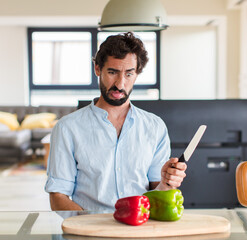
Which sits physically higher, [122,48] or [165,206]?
[122,48]

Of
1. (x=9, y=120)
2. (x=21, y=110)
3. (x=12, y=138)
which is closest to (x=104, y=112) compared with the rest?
(x=12, y=138)

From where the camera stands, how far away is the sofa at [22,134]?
23.8ft

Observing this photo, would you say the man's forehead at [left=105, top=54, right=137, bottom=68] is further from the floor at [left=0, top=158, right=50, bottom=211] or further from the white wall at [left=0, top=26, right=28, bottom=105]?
the white wall at [left=0, top=26, right=28, bottom=105]

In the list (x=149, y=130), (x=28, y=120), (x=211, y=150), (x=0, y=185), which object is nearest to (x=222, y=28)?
(x=28, y=120)

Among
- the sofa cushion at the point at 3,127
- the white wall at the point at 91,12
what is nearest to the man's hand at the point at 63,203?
the white wall at the point at 91,12

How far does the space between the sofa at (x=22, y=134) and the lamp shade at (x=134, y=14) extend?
4136 mm

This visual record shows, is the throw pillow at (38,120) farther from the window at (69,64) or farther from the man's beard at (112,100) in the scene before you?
the man's beard at (112,100)

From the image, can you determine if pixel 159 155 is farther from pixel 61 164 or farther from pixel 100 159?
pixel 61 164

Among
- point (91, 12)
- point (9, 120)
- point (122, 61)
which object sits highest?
point (91, 12)

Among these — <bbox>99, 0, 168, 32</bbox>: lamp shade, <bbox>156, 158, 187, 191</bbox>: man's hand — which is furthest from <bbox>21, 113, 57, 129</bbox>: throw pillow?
<bbox>156, 158, 187, 191</bbox>: man's hand

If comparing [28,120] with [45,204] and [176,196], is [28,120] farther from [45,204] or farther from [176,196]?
[176,196]

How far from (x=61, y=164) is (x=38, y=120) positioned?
245 inches

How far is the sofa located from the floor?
43 centimetres

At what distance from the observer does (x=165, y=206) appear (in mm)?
1304
